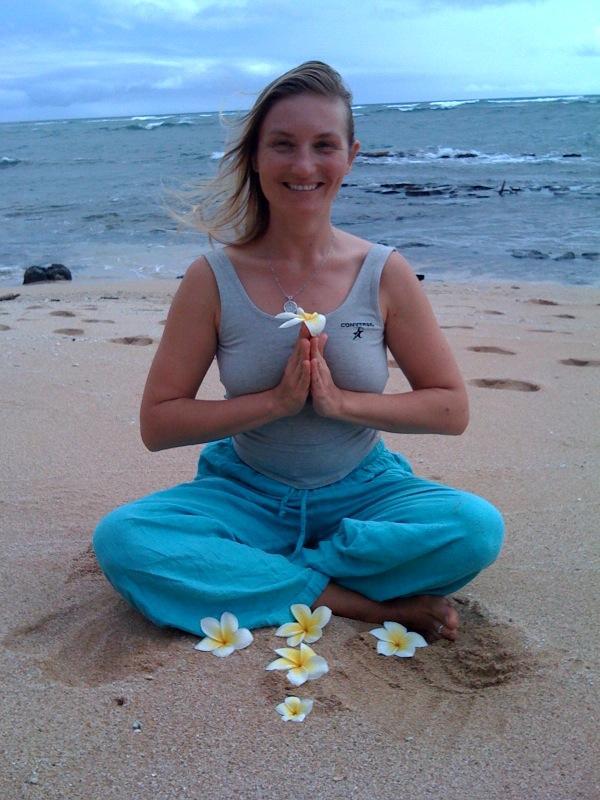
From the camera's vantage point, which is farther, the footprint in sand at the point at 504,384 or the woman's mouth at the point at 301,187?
the footprint in sand at the point at 504,384

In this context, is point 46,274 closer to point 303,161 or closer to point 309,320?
point 303,161

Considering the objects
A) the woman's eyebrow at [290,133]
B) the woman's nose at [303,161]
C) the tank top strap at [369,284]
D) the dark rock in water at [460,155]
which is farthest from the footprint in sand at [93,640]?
the dark rock in water at [460,155]

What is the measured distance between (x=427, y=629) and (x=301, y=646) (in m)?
0.40

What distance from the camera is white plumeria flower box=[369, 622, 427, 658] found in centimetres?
226

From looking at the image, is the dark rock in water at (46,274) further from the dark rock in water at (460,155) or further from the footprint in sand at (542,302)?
the dark rock in water at (460,155)

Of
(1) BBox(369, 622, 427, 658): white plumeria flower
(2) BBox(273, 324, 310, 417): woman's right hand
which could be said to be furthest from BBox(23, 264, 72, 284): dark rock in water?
(1) BBox(369, 622, 427, 658): white plumeria flower

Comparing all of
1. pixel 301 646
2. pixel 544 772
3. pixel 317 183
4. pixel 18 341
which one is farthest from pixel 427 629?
pixel 18 341

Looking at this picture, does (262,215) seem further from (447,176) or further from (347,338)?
(447,176)

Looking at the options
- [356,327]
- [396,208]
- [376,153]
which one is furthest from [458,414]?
[376,153]

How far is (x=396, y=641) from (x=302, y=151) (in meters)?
1.42

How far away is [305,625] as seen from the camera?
2326 millimetres

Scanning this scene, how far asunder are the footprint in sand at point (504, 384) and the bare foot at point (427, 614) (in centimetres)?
266

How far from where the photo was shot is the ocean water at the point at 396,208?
11.1 m

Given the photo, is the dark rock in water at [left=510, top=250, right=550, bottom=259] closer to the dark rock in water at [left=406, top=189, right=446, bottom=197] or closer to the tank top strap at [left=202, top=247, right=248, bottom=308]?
the dark rock in water at [left=406, top=189, right=446, bottom=197]
